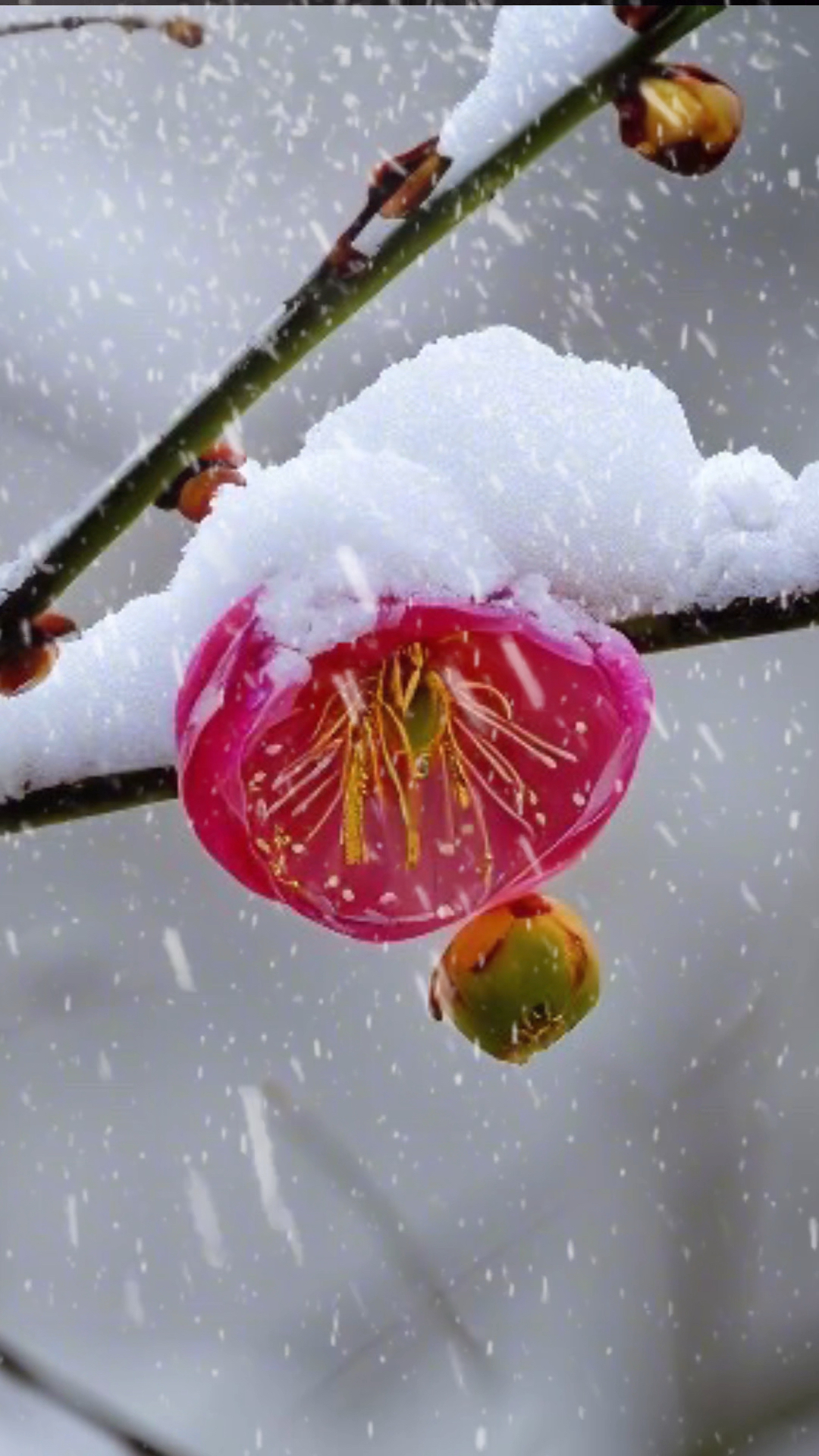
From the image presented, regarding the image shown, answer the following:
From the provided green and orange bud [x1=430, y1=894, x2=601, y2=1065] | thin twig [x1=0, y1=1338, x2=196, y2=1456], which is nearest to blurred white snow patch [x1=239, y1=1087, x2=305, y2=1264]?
thin twig [x1=0, y1=1338, x2=196, y2=1456]

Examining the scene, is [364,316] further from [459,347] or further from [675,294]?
[459,347]

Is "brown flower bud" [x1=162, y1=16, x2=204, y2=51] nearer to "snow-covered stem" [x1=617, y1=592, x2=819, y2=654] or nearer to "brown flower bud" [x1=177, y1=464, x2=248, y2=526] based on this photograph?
"brown flower bud" [x1=177, y1=464, x2=248, y2=526]

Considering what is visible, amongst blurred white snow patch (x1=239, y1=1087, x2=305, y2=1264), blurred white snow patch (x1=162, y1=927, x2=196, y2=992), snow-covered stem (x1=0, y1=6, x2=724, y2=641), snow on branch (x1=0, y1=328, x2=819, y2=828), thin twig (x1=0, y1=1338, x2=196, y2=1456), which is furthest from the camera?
blurred white snow patch (x1=239, y1=1087, x2=305, y2=1264)

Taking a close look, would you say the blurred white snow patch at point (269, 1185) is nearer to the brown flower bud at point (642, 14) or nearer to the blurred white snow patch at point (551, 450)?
the blurred white snow patch at point (551, 450)

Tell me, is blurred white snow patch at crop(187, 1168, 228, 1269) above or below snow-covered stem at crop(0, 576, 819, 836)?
below

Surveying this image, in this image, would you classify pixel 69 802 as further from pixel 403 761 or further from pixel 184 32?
pixel 184 32

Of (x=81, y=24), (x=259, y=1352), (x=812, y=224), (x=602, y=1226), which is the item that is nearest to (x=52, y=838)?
(x=259, y=1352)

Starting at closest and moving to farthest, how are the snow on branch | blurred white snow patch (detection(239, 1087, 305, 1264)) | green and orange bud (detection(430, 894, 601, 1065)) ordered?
the snow on branch → green and orange bud (detection(430, 894, 601, 1065)) → blurred white snow patch (detection(239, 1087, 305, 1264))

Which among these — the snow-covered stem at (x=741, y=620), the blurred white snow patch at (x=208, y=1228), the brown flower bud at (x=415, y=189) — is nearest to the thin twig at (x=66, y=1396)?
the snow-covered stem at (x=741, y=620)
